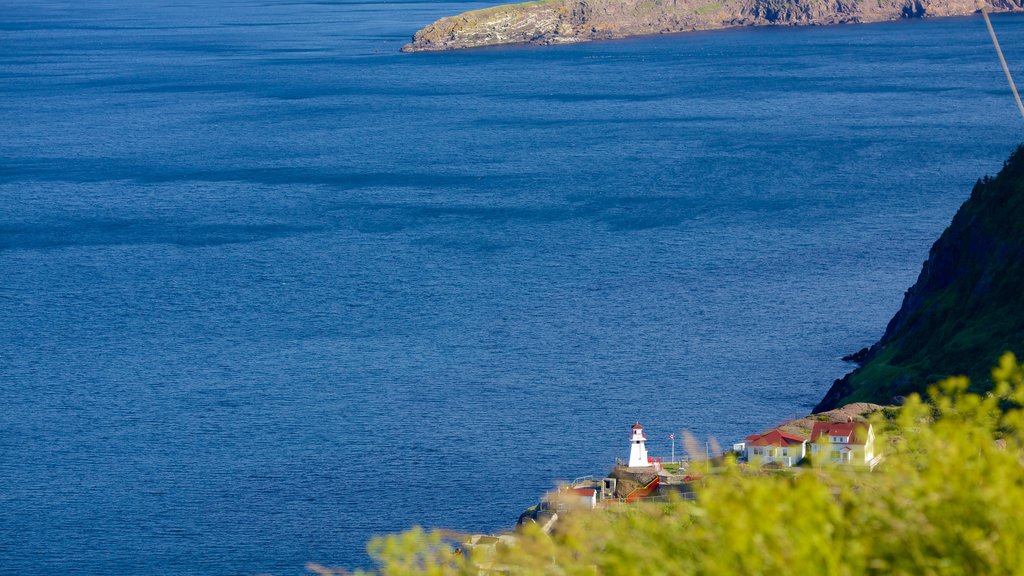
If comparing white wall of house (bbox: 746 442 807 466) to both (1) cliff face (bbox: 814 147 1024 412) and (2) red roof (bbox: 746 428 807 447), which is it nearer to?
(2) red roof (bbox: 746 428 807 447)

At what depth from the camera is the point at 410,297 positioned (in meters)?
94.8

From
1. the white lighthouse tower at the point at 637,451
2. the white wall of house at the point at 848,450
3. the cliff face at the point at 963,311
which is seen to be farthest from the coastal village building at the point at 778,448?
the cliff face at the point at 963,311

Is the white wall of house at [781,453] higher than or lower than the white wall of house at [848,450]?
lower

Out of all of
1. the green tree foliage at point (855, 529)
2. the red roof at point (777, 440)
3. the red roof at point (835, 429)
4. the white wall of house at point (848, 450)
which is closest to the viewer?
the green tree foliage at point (855, 529)

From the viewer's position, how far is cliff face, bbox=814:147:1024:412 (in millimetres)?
62500

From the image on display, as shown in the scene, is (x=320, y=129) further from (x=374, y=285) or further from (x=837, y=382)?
(x=837, y=382)

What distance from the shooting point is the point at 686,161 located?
13738cm

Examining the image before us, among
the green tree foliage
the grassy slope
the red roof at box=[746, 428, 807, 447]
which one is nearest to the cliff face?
the grassy slope

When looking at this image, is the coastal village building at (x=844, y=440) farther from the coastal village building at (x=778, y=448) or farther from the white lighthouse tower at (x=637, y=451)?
the white lighthouse tower at (x=637, y=451)

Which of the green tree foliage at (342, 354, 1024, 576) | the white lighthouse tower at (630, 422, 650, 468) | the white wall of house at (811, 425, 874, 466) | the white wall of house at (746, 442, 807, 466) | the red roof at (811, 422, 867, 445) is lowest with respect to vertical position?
the white lighthouse tower at (630, 422, 650, 468)

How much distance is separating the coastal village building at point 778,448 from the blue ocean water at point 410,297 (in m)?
9.78

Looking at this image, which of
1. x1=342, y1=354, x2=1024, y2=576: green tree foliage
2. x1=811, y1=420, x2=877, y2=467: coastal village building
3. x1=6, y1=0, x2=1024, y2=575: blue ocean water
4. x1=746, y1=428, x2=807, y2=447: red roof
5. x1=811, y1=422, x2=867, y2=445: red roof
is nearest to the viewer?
x1=342, y1=354, x2=1024, y2=576: green tree foliage

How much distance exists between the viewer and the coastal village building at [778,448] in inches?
2084

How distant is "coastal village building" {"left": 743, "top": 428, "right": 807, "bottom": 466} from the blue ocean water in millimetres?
9785
